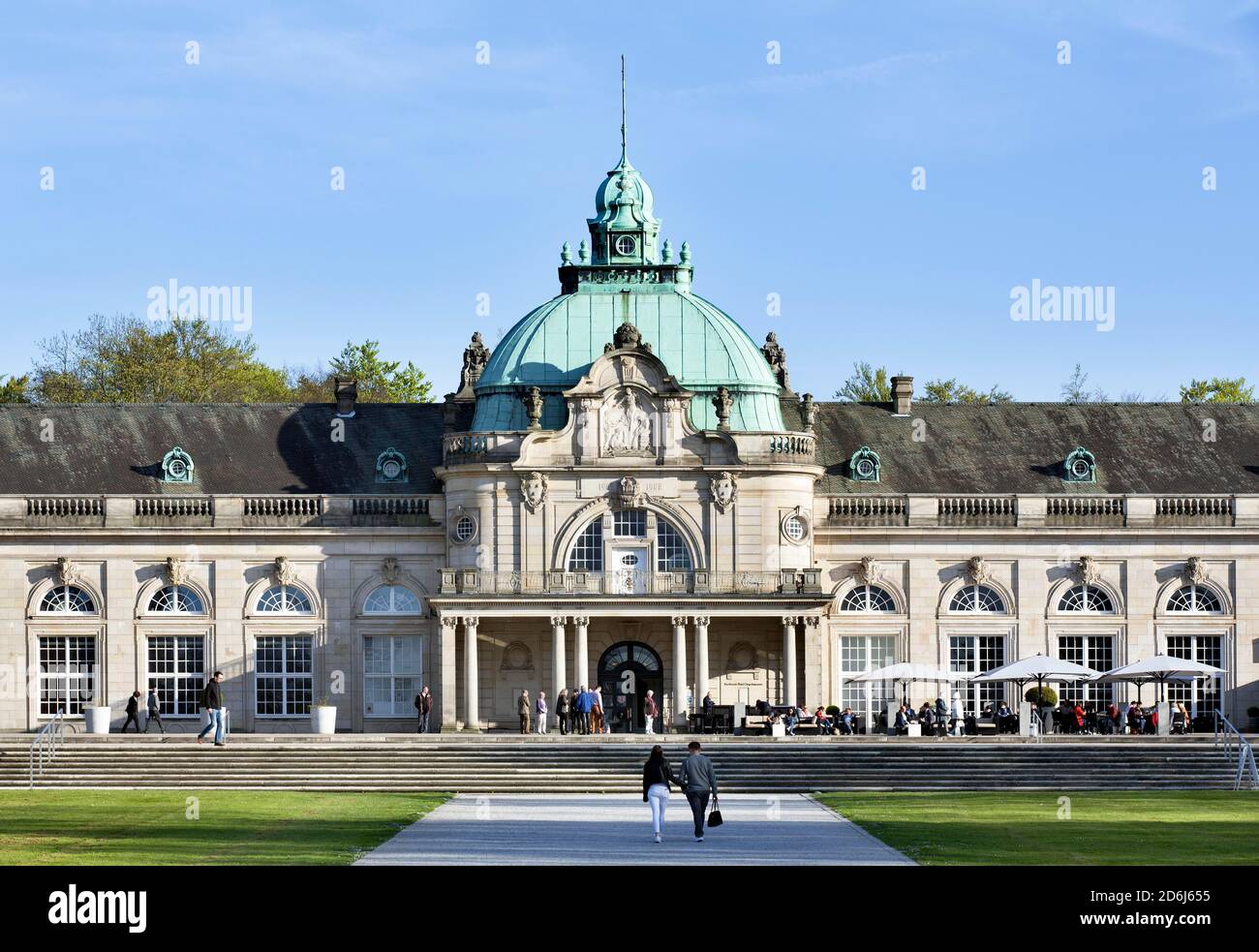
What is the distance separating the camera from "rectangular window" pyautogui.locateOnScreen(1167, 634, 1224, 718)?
7469 cm

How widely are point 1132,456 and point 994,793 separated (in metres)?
26.5

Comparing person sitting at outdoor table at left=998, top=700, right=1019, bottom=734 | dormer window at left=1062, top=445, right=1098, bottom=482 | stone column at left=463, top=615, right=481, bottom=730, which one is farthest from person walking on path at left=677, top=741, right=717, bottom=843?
dormer window at left=1062, top=445, right=1098, bottom=482

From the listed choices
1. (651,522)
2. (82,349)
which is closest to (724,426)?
(651,522)

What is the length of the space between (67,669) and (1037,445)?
31517mm

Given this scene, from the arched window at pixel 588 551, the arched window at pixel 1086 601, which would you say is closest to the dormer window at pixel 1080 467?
the arched window at pixel 1086 601

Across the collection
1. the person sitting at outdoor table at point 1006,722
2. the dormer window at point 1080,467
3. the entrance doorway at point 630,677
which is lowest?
the person sitting at outdoor table at point 1006,722

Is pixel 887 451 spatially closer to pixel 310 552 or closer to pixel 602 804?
pixel 310 552

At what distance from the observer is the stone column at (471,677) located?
7156 centimetres

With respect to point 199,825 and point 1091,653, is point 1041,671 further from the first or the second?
point 199,825

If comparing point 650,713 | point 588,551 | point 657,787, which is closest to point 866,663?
point 650,713

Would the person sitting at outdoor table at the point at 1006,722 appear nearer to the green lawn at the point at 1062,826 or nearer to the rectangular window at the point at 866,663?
the rectangular window at the point at 866,663

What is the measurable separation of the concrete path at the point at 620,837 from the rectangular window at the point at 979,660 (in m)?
23.0

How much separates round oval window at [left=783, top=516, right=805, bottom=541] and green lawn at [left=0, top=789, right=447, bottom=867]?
Result: 69.5 feet

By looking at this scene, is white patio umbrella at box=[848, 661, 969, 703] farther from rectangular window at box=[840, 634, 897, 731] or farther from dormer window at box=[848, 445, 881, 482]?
dormer window at box=[848, 445, 881, 482]
